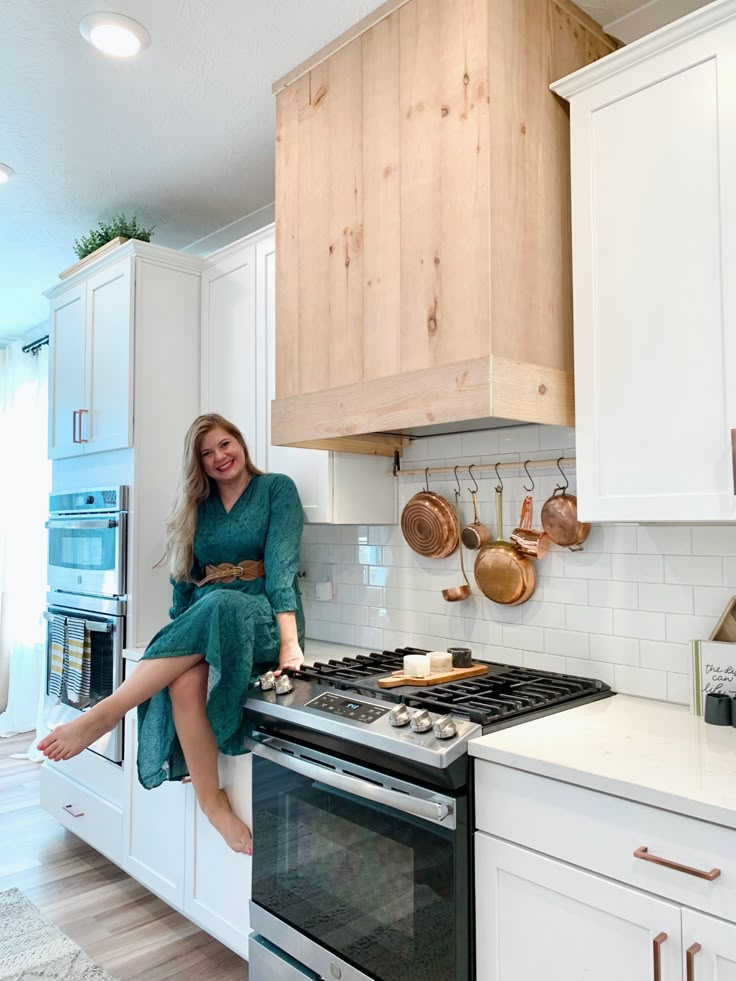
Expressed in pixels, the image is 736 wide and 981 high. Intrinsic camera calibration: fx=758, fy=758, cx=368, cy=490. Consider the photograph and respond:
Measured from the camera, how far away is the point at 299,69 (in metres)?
2.25

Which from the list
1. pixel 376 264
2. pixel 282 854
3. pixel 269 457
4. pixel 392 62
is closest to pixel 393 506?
pixel 269 457

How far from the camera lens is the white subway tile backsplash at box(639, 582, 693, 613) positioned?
72.2 inches

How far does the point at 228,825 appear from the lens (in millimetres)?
2152

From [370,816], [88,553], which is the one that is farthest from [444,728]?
[88,553]

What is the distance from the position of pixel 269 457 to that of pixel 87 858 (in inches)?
72.4

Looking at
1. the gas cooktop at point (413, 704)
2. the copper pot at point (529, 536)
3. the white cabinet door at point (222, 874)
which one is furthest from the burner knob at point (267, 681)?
the copper pot at point (529, 536)

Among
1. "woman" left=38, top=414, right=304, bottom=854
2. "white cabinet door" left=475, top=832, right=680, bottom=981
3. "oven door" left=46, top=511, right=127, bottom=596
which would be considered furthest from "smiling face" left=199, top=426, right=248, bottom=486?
"white cabinet door" left=475, top=832, right=680, bottom=981

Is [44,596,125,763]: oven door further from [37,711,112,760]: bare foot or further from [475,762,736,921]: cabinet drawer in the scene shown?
[475,762,736,921]: cabinet drawer

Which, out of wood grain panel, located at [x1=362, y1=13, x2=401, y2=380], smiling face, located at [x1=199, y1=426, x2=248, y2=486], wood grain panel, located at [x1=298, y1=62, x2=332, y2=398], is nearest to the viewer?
wood grain panel, located at [x1=362, y1=13, x2=401, y2=380]

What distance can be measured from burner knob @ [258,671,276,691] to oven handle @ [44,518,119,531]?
3.62ft

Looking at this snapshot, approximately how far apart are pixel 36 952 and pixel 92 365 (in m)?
2.12

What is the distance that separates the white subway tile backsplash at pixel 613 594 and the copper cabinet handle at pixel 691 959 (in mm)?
864

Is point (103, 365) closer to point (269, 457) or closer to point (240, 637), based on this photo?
point (269, 457)

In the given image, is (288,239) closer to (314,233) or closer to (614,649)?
(314,233)
